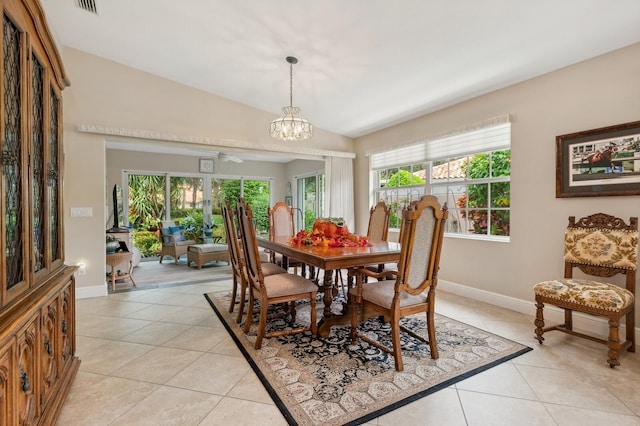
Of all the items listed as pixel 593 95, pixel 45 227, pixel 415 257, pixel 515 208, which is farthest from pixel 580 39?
pixel 45 227

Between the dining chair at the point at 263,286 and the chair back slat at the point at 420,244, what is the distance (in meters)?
0.76

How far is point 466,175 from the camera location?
3.92m

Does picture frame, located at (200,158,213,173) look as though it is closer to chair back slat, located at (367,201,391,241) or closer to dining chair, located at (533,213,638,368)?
chair back slat, located at (367,201,391,241)

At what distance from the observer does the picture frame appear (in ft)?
24.7

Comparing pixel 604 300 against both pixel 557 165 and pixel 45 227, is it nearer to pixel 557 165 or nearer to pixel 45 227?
pixel 557 165

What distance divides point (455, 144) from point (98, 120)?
173 inches

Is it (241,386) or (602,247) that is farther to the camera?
(602,247)

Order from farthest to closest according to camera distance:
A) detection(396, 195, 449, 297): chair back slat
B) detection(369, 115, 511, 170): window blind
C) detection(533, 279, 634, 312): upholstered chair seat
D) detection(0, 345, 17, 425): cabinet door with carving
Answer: detection(369, 115, 511, 170): window blind < detection(533, 279, 634, 312): upholstered chair seat < detection(396, 195, 449, 297): chair back slat < detection(0, 345, 17, 425): cabinet door with carving

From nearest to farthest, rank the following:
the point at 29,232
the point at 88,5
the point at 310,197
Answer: the point at 29,232 → the point at 88,5 → the point at 310,197

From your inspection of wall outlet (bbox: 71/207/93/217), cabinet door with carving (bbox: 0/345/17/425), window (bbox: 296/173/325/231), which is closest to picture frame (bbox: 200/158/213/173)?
window (bbox: 296/173/325/231)

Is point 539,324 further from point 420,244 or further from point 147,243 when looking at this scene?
point 147,243

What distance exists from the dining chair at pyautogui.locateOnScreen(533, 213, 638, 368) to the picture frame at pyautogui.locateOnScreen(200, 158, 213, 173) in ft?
22.7

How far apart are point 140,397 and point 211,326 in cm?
108

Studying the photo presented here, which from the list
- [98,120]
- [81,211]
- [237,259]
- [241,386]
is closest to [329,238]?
[237,259]
